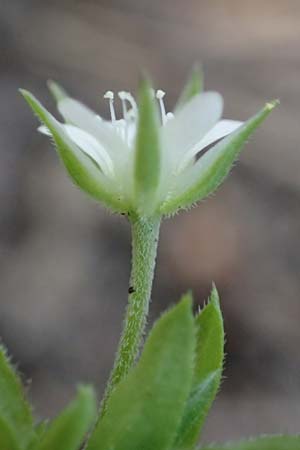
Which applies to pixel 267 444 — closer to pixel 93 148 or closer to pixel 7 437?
pixel 7 437

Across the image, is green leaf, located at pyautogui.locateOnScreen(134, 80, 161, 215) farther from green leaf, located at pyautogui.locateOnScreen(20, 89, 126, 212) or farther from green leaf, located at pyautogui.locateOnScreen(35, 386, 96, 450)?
green leaf, located at pyautogui.locateOnScreen(35, 386, 96, 450)

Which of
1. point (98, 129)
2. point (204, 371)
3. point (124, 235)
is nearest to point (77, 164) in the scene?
point (98, 129)

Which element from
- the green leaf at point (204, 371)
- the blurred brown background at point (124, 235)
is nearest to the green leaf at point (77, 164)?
the green leaf at point (204, 371)

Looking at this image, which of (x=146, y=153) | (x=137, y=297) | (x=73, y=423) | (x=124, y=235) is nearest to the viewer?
(x=73, y=423)

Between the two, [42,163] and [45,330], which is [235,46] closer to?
[42,163]

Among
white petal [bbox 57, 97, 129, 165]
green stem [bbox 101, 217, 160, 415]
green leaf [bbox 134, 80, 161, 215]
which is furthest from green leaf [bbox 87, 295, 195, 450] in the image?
white petal [bbox 57, 97, 129, 165]

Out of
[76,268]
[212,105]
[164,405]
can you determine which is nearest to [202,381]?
[164,405]
